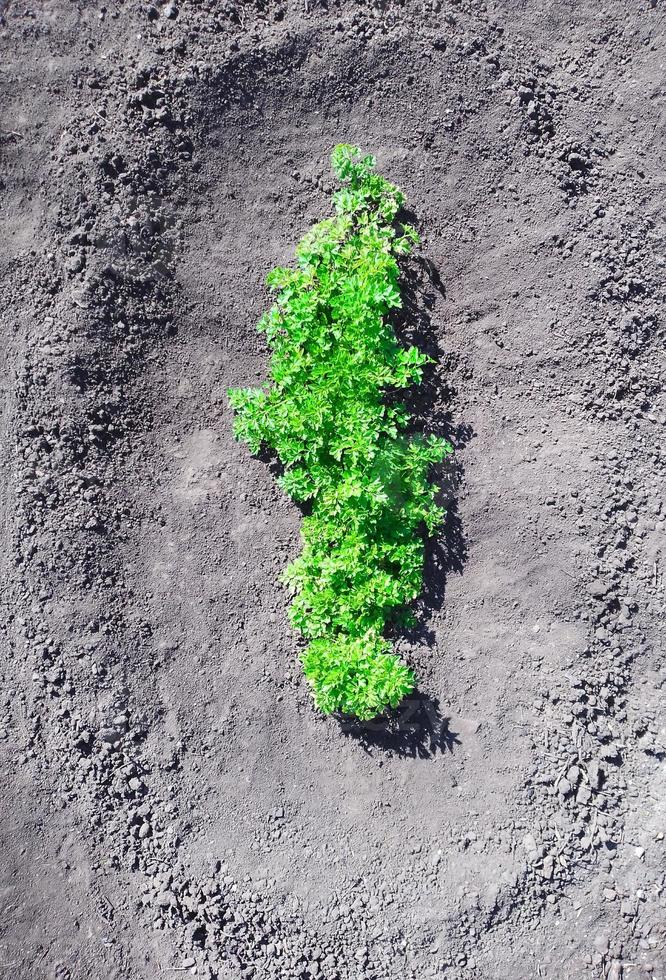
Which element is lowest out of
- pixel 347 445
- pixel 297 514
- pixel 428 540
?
pixel 428 540

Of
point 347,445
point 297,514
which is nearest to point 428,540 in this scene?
point 297,514

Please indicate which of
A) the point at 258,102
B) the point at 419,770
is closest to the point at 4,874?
the point at 419,770

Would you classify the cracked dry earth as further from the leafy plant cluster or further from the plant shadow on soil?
the leafy plant cluster

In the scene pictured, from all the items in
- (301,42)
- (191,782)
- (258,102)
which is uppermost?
(301,42)

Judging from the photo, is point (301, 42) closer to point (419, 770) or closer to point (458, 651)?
point (458, 651)

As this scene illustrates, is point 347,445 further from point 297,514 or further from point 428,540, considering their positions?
point 428,540

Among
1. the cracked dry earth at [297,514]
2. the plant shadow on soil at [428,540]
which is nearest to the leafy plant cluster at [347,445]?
the plant shadow on soil at [428,540]
